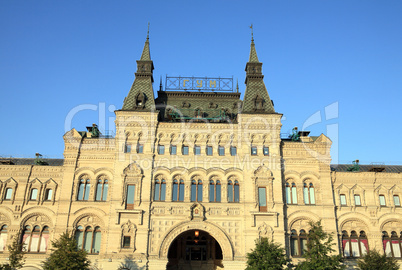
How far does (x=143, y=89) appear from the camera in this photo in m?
48.8

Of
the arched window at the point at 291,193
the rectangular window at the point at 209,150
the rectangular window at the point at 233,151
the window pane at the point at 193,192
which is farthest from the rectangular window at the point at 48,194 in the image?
the arched window at the point at 291,193

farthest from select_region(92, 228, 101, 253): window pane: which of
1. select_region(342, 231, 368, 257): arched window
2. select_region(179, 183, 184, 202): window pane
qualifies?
select_region(342, 231, 368, 257): arched window

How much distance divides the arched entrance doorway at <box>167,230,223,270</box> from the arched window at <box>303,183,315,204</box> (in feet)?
41.2

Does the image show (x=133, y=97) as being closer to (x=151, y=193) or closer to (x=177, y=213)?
(x=151, y=193)

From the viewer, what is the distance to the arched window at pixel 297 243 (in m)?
42.0

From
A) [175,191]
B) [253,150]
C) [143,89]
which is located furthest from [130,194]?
[253,150]

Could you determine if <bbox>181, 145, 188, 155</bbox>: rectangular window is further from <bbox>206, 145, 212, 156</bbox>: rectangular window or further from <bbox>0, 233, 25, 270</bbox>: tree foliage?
<bbox>0, 233, 25, 270</bbox>: tree foliage

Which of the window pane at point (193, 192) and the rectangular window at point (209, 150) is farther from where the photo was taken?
the rectangular window at point (209, 150)

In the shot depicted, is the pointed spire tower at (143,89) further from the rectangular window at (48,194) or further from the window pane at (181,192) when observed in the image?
the rectangular window at (48,194)

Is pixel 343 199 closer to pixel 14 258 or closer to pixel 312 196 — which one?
pixel 312 196

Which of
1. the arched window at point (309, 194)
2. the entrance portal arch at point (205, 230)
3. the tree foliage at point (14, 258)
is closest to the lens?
the tree foliage at point (14, 258)

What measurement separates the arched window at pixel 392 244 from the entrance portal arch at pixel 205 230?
19.2 metres

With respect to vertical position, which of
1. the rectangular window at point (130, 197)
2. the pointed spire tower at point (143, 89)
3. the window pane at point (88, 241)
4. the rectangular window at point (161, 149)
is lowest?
the window pane at point (88, 241)

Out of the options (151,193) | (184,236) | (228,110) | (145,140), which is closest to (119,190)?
(151,193)
